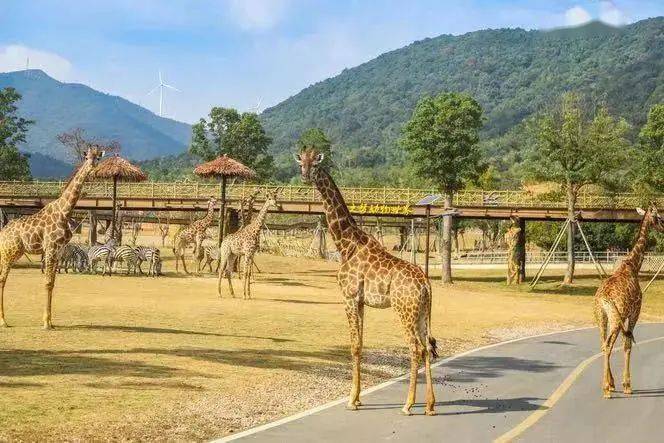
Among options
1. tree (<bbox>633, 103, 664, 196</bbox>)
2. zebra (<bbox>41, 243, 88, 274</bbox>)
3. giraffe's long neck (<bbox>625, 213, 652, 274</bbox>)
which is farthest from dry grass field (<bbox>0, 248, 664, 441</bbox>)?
tree (<bbox>633, 103, 664, 196</bbox>)

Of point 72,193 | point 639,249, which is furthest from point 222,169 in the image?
point 639,249

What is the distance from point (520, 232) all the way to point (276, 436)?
46.9 metres

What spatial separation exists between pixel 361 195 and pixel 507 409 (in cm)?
4592

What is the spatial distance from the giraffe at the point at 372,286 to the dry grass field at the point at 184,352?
Answer: 155cm

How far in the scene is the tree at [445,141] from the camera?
178 feet

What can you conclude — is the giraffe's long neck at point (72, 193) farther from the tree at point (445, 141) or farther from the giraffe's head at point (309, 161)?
the tree at point (445, 141)

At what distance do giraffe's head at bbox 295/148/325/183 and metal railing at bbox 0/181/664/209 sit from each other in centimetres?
4313

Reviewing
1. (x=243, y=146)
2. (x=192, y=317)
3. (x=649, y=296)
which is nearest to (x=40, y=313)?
(x=192, y=317)

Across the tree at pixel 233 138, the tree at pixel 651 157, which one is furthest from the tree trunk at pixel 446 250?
the tree at pixel 233 138

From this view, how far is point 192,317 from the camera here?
23766 mm

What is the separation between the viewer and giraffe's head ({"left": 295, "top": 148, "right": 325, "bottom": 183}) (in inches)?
537

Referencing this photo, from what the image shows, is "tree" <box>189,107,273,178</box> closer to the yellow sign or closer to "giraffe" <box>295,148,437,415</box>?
the yellow sign

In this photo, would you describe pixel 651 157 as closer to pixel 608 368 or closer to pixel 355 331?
pixel 608 368

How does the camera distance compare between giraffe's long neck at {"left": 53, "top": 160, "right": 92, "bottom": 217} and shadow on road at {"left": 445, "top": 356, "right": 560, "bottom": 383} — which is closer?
shadow on road at {"left": 445, "top": 356, "right": 560, "bottom": 383}
